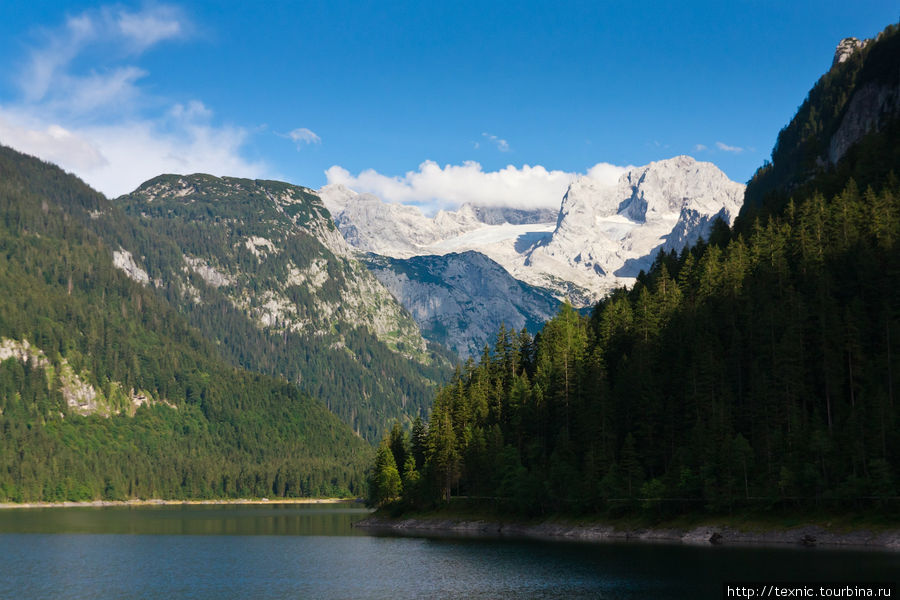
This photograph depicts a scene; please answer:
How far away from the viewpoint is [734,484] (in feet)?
420

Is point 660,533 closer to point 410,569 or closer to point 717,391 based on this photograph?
point 717,391

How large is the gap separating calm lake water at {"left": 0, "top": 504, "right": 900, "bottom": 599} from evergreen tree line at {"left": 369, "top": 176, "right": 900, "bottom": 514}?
13.9m

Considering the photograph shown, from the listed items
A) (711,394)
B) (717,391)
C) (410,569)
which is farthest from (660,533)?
(410,569)

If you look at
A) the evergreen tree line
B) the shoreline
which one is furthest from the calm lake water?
the evergreen tree line

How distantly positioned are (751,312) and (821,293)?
41.0 ft

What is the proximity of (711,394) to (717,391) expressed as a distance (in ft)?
9.51

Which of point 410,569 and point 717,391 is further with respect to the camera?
point 717,391

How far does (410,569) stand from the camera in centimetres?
10975

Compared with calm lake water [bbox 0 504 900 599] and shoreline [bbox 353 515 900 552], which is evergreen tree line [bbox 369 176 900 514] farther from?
calm lake water [bbox 0 504 900 599]

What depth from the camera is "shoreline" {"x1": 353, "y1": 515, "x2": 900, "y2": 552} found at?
110 metres

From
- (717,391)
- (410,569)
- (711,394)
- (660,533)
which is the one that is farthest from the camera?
(717,391)

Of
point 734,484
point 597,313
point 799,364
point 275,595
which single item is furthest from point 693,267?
point 275,595

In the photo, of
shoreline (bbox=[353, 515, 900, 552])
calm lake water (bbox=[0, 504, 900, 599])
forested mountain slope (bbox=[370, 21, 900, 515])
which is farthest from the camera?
forested mountain slope (bbox=[370, 21, 900, 515])

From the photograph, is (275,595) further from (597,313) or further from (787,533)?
(597,313)
